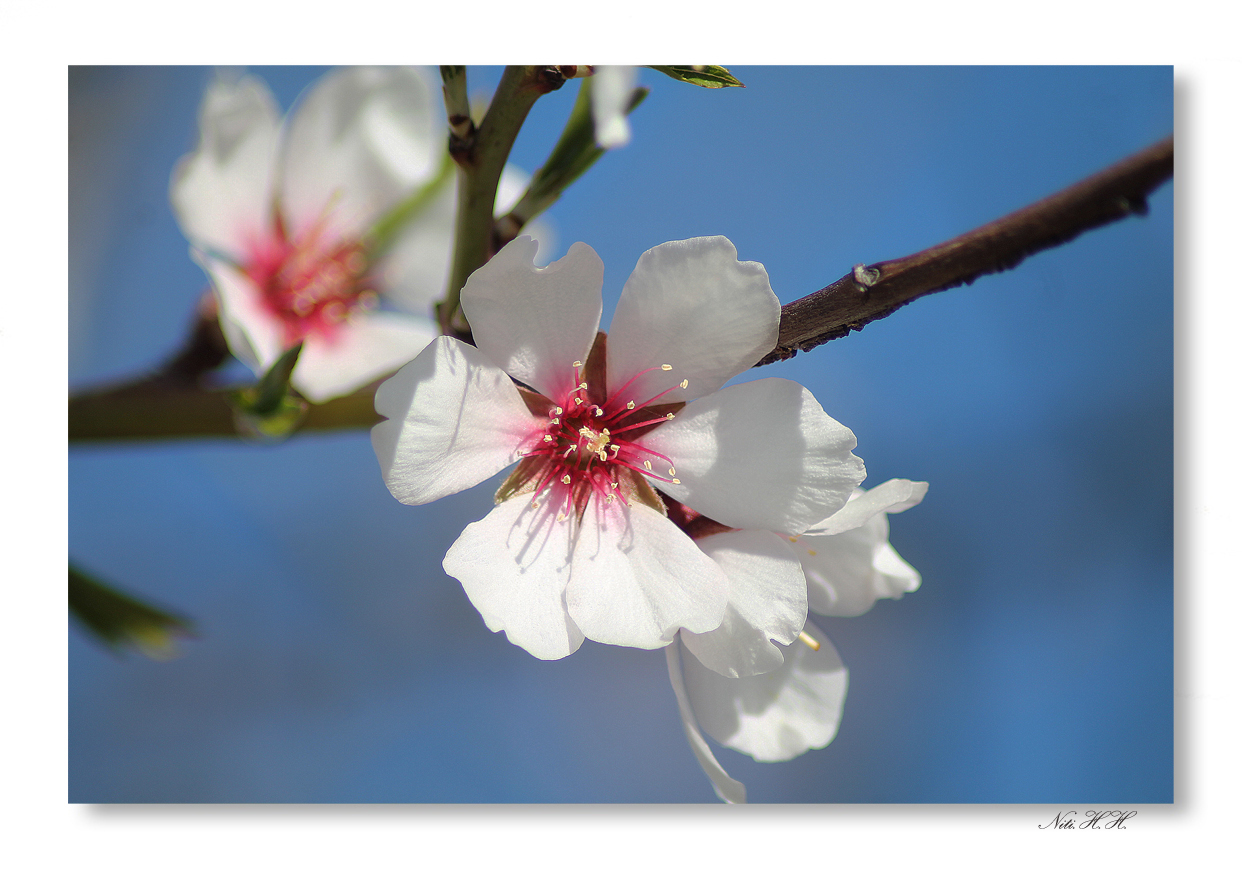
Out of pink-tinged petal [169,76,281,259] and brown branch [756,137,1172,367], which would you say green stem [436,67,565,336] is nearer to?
brown branch [756,137,1172,367]

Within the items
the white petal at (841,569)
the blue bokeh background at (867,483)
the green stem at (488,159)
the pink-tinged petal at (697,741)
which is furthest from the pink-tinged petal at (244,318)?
the white petal at (841,569)

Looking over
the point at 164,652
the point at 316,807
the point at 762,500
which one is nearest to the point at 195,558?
the point at 164,652

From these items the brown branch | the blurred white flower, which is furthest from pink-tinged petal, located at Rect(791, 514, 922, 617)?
the blurred white flower

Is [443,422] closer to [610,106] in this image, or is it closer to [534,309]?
[534,309]

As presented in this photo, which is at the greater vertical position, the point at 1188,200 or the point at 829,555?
the point at 1188,200

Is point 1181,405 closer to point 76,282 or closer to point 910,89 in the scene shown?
point 910,89
